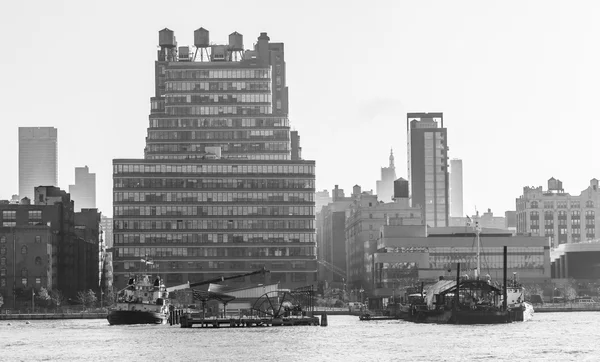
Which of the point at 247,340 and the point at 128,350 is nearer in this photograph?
the point at 128,350

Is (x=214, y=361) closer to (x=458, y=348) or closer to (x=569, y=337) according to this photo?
(x=458, y=348)

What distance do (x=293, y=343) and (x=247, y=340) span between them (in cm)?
1106

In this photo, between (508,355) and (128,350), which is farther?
(128,350)

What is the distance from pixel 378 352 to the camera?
165125 millimetres

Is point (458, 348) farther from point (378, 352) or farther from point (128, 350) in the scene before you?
point (128, 350)

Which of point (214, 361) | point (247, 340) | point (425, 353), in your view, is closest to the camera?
point (214, 361)

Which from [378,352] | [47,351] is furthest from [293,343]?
[47,351]

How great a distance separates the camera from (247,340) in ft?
622

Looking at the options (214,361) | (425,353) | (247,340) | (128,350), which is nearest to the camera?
(214,361)

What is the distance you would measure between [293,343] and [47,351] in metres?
30.1

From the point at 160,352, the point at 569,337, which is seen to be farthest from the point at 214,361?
the point at 569,337

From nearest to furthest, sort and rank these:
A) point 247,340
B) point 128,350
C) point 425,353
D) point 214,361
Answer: point 214,361
point 425,353
point 128,350
point 247,340

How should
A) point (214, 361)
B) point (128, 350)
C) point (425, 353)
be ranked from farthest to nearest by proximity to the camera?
1. point (128, 350)
2. point (425, 353)
3. point (214, 361)

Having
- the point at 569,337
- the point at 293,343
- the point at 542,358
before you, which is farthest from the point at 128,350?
the point at 569,337
